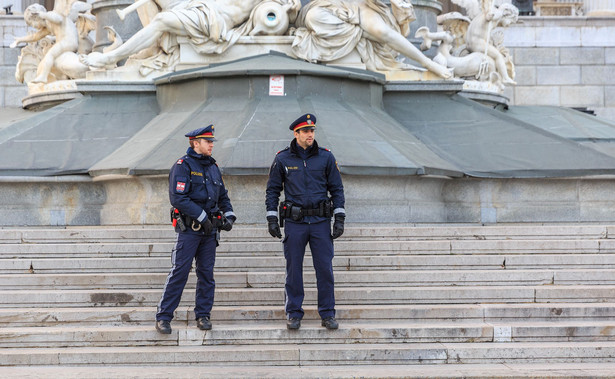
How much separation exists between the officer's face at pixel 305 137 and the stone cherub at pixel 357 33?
733 cm

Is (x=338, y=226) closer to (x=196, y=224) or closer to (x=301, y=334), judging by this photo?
(x=301, y=334)

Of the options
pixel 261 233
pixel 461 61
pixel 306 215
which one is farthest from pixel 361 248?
pixel 461 61

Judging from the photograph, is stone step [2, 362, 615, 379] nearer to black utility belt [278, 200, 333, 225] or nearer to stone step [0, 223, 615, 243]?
black utility belt [278, 200, 333, 225]

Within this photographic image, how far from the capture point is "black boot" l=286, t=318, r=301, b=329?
9617mm

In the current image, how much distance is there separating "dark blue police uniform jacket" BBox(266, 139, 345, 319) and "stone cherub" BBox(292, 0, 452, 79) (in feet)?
24.3

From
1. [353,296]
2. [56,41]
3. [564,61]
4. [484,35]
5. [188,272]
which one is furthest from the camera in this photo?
[564,61]

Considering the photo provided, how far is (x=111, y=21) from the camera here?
2025cm

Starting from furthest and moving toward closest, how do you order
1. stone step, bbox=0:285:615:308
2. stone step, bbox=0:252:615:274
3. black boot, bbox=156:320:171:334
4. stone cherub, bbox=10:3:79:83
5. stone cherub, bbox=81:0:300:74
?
stone cherub, bbox=10:3:79:83, stone cherub, bbox=81:0:300:74, stone step, bbox=0:252:615:274, stone step, bbox=0:285:615:308, black boot, bbox=156:320:171:334

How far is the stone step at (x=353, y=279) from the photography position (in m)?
10.9

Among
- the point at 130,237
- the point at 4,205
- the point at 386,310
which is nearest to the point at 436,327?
the point at 386,310

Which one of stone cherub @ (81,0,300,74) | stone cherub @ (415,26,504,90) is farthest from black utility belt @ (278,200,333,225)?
stone cherub @ (415,26,504,90)

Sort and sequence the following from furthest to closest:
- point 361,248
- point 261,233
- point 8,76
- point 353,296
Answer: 1. point 8,76
2. point 261,233
3. point 361,248
4. point 353,296

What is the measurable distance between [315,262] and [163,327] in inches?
57.4

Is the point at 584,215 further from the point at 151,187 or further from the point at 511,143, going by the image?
the point at 151,187
